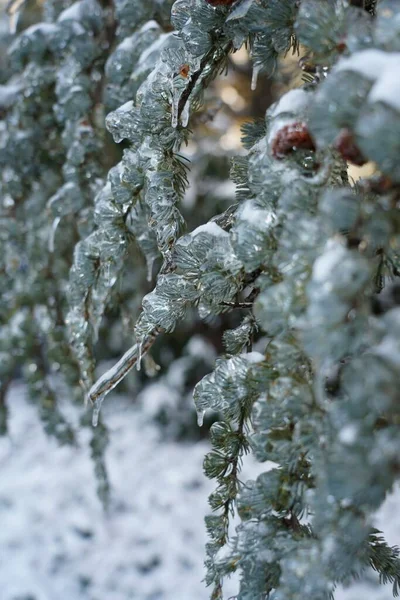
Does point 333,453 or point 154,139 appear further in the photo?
point 154,139

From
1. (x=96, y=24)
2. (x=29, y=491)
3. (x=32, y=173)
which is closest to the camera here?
(x=96, y=24)

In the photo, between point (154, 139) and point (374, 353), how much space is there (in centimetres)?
40

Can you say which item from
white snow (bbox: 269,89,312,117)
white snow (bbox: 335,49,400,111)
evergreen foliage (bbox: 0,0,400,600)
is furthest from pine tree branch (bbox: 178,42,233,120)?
white snow (bbox: 335,49,400,111)

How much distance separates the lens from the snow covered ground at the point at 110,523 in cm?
150

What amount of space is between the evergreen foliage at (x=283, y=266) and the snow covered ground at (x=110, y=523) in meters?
0.94

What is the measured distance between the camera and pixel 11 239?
138 cm

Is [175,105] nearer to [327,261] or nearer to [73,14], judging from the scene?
[327,261]

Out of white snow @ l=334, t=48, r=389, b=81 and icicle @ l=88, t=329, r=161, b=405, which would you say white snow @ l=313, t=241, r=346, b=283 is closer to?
white snow @ l=334, t=48, r=389, b=81

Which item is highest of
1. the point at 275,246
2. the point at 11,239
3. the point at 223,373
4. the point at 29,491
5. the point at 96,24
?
the point at 96,24

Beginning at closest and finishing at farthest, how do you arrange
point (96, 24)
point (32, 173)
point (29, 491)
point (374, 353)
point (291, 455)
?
point (374, 353)
point (291, 455)
point (96, 24)
point (32, 173)
point (29, 491)

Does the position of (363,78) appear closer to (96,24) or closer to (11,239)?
(96,24)

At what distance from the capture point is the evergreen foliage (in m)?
0.39

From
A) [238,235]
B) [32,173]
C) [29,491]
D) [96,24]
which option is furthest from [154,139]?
[29,491]

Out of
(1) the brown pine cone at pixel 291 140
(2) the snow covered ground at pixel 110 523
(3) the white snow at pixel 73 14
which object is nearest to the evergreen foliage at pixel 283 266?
(1) the brown pine cone at pixel 291 140
